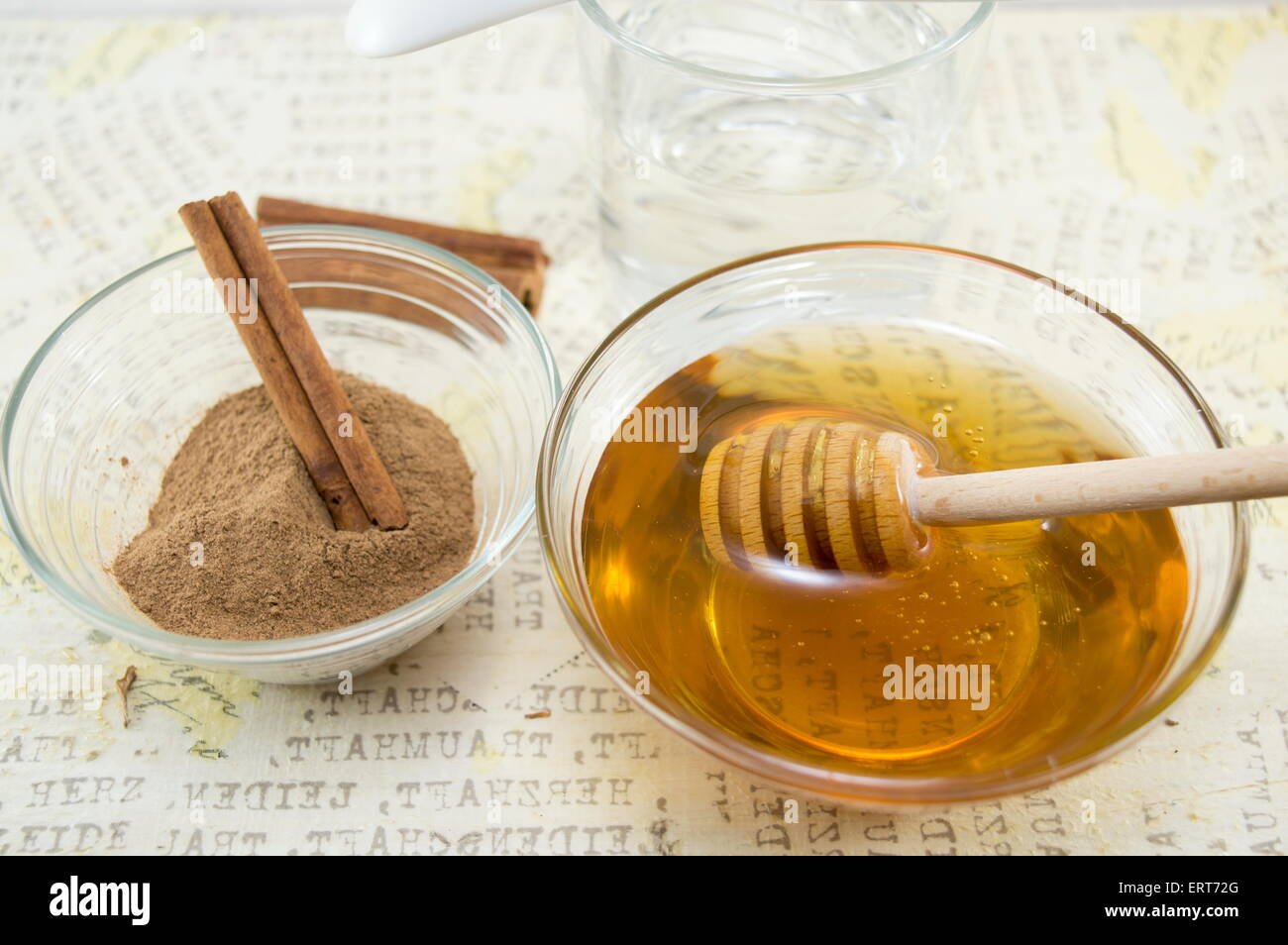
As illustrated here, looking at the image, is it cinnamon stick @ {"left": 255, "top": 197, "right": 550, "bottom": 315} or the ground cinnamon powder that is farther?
cinnamon stick @ {"left": 255, "top": 197, "right": 550, "bottom": 315}

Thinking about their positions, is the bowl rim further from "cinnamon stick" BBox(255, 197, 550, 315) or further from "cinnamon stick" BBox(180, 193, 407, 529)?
"cinnamon stick" BBox(255, 197, 550, 315)

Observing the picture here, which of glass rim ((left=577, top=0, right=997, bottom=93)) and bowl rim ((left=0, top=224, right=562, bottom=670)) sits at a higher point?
glass rim ((left=577, top=0, right=997, bottom=93))

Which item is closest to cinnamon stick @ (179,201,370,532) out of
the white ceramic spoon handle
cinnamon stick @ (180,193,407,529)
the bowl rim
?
cinnamon stick @ (180,193,407,529)

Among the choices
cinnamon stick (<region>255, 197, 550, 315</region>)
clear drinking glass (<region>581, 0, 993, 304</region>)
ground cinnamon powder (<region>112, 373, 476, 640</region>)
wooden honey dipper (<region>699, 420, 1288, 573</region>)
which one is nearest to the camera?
wooden honey dipper (<region>699, 420, 1288, 573</region>)

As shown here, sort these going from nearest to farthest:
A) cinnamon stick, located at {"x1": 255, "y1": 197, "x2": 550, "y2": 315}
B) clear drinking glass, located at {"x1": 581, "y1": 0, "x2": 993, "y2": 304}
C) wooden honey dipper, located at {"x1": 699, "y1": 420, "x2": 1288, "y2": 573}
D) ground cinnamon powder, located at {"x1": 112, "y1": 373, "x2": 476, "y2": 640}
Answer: wooden honey dipper, located at {"x1": 699, "y1": 420, "x2": 1288, "y2": 573}
ground cinnamon powder, located at {"x1": 112, "y1": 373, "x2": 476, "y2": 640}
clear drinking glass, located at {"x1": 581, "y1": 0, "x2": 993, "y2": 304}
cinnamon stick, located at {"x1": 255, "y1": 197, "x2": 550, "y2": 315}

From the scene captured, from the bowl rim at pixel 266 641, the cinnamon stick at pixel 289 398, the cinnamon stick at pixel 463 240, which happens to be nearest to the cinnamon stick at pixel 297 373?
the cinnamon stick at pixel 289 398

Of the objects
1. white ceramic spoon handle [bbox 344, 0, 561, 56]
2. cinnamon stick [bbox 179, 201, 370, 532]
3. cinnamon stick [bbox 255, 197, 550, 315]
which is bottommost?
cinnamon stick [bbox 179, 201, 370, 532]

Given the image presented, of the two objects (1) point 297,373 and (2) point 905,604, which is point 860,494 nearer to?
(2) point 905,604

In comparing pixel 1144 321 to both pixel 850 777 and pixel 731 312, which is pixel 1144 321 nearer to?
pixel 731 312

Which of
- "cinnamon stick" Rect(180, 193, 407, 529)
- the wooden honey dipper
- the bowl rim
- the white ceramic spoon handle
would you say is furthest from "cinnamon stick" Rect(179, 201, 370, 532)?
the wooden honey dipper

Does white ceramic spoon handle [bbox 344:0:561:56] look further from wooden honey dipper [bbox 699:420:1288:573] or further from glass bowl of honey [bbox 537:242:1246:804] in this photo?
wooden honey dipper [bbox 699:420:1288:573]
